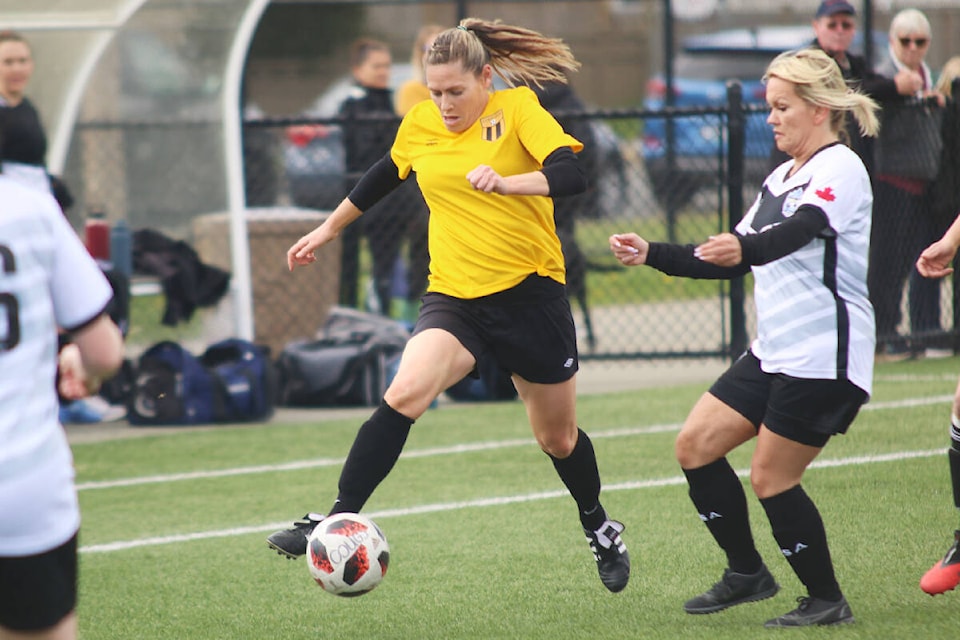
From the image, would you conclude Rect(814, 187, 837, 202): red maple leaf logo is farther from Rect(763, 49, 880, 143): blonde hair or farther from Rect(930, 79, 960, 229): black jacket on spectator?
Rect(930, 79, 960, 229): black jacket on spectator

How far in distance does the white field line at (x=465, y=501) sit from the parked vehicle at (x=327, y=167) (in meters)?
2.95

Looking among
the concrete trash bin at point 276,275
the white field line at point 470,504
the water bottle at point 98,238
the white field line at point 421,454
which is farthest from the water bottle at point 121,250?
the white field line at point 470,504

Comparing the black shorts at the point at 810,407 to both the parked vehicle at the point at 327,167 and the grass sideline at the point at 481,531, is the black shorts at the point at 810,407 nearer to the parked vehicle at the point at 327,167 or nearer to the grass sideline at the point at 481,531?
the grass sideline at the point at 481,531

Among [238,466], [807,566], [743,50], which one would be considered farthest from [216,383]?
[743,50]

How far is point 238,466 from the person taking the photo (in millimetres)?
7637

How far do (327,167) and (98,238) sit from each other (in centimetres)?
599

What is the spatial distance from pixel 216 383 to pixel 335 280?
1.91 meters

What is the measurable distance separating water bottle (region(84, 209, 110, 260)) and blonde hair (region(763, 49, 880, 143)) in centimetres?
550

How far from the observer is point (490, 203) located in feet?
16.1

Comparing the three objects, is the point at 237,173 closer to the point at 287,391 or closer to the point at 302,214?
the point at 302,214

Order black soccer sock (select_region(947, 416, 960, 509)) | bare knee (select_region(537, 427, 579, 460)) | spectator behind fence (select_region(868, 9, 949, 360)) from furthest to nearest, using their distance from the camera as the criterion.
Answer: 1. spectator behind fence (select_region(868, 9, 949, 360))
2. bare knee (select_region(537, 427, 579, 460))
3. black soccer sock (select_region(947, 416, 960, 509))

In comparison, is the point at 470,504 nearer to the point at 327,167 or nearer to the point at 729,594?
the point at 729,594

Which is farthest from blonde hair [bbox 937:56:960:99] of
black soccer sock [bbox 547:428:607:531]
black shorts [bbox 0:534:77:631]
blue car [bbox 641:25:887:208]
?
black shorts [bbox 0:534:77:631]

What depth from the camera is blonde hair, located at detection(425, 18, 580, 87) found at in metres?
4.81
